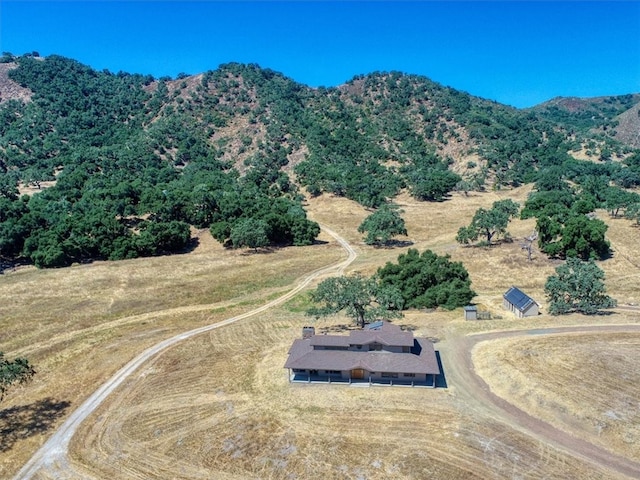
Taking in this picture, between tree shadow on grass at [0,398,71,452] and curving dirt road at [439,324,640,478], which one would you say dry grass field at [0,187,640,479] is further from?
curving dirt road at [439,324,640,478]

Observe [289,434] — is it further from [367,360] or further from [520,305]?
[520,305]

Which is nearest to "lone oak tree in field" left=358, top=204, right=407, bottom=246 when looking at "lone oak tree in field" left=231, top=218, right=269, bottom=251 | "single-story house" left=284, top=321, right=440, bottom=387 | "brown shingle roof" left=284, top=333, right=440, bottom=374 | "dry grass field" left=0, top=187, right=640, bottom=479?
"lone oak tree in field" left=231, top=218, right=269, bottom=251

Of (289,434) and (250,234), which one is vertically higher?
(250,234)

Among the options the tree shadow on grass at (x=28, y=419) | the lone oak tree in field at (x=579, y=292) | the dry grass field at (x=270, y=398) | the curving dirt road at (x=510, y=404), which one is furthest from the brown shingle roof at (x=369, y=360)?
the lone oak tree in field at (x=579, y=292)


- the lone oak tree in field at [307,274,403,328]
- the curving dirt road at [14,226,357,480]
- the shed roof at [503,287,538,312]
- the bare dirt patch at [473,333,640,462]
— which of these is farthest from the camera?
the shed roof at [503,287,538,312]

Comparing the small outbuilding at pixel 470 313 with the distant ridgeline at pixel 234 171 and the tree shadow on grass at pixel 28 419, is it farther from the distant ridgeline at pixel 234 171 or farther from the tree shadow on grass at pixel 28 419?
the distant ridgeline at pixel 234 171

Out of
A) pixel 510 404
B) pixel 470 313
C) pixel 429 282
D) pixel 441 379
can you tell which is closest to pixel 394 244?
pixel 429 282

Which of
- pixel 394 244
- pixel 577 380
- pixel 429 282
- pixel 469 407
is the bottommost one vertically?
pixel 469 407
